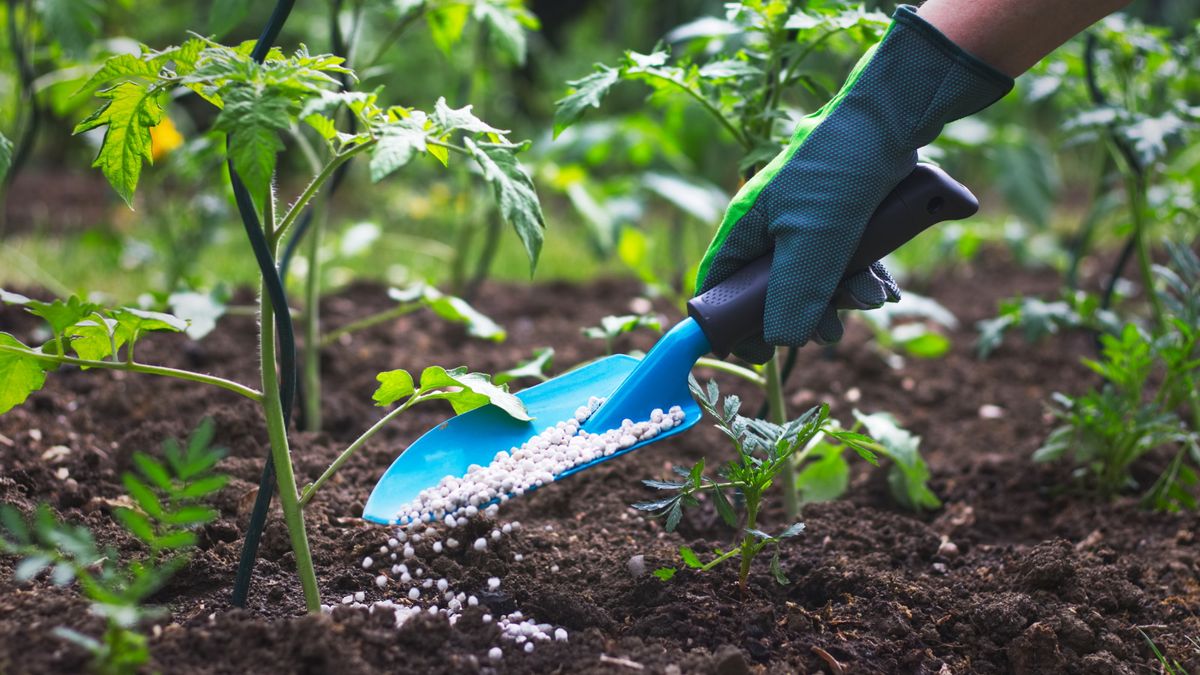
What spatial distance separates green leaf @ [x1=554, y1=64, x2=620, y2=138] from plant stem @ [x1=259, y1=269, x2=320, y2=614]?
1.83 ft

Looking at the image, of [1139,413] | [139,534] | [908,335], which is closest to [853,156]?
[1139,413]

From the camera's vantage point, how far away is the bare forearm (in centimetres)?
144

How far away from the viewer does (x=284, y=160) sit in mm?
5266

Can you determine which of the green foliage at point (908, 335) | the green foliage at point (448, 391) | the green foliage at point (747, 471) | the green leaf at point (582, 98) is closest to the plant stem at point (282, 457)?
the green foliage at point (448, 391)

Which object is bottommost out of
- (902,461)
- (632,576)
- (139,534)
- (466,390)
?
(902,461)

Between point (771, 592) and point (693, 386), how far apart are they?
35 cm

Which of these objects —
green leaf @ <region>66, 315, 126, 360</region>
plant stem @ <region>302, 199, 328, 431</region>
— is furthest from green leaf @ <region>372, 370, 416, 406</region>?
plant stem @ <region>302, 199, 328, 431</region>

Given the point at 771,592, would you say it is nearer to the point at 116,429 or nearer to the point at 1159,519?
the point at 1159,519

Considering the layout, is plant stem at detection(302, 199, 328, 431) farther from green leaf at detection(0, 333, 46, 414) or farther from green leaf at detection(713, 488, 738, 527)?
green leaf at detection(713, 488, 738, 527)

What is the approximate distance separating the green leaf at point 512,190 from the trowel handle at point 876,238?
320mm

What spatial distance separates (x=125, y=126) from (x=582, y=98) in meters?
0.69

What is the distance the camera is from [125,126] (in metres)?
1.29

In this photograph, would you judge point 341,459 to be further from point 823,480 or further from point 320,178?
point 823,480

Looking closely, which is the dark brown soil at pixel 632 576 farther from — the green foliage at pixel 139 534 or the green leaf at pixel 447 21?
the green leaf at pixel 447 21
